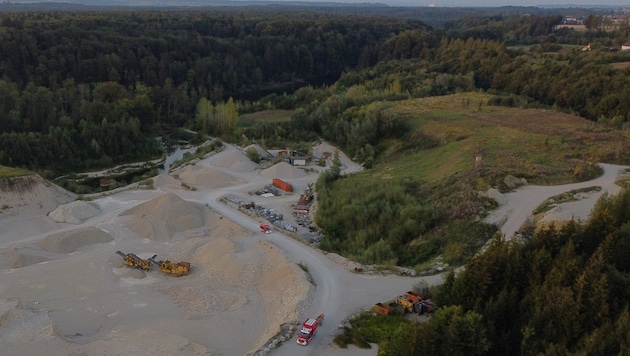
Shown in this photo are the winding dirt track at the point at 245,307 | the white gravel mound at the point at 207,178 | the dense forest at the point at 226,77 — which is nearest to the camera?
the winding dirt track at the point at 245,307

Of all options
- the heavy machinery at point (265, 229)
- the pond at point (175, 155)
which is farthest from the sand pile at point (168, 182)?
the heavy machinery at point (265, 229)

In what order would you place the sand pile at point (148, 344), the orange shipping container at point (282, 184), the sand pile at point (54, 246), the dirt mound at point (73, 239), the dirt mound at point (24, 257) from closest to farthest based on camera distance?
the sand pile at point (148, 344), the dirt mound at point (24, 257), the sand pile at point (54, 246), the dirt mound at point (73, 239), the orange shipping container at point (282, 184)

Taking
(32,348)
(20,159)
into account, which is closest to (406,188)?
(32,348)

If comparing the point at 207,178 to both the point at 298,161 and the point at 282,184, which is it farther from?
the point at 298,161

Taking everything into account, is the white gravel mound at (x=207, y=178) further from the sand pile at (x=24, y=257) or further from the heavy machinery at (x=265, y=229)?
the sand pile at (x=24, y=257)

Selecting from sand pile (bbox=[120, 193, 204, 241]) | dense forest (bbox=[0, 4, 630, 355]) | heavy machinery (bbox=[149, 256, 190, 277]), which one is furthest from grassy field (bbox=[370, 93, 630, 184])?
heavy machinery (bbox=[149, 256, 190, 277])

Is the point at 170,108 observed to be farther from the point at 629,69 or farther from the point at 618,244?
the point at 618,244
